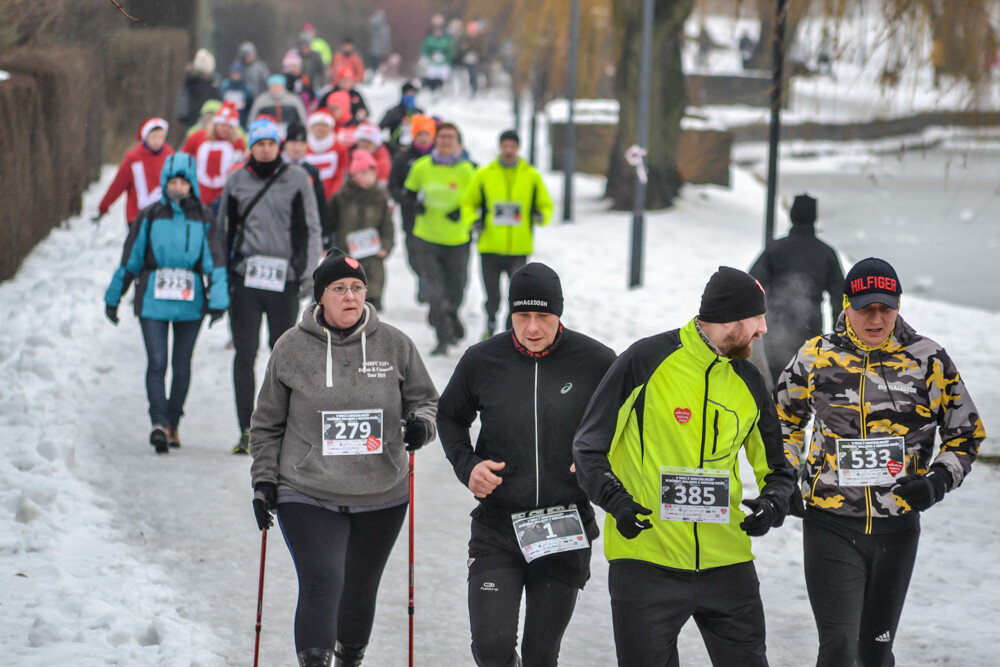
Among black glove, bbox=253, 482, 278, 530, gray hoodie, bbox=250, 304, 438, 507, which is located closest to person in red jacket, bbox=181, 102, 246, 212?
gray hoodie, bbox=250, 304, 438, 507

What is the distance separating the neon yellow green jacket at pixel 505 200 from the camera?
1177 centimetres

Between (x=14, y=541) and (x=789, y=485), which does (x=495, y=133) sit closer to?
(x=14, y=541)

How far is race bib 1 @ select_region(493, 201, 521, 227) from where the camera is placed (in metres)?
11.7

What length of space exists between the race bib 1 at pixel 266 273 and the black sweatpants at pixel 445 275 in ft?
11.5

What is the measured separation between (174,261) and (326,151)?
17.2 feet

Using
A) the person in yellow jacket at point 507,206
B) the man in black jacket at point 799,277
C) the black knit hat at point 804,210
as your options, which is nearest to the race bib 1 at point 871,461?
the man in black jacket at point 799,277

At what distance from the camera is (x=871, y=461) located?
503 centimetres

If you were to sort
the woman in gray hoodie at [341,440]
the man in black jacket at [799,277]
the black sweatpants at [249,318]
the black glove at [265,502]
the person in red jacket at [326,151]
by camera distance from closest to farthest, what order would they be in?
the black glove at [265,502]
the woman in gray hoodie at [341,440]
the man in black jacket at [799,277]
the black sweatpants at [249,318]
the person in red jacket at [326,151]

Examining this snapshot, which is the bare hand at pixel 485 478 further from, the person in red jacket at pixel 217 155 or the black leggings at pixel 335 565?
the person in red jacket at pixel 217 155

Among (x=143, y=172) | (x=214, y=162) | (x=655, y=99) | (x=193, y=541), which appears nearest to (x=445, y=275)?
(x=214, y=162)

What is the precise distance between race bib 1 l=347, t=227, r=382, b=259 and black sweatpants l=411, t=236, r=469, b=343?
642 mm

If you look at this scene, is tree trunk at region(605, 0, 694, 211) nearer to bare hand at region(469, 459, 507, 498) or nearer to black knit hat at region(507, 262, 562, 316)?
black knit hat at region(507, 262, 562, 316)

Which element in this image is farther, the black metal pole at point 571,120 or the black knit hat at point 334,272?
the black metal pole at point 571,120

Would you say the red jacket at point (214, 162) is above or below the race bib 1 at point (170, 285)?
above
